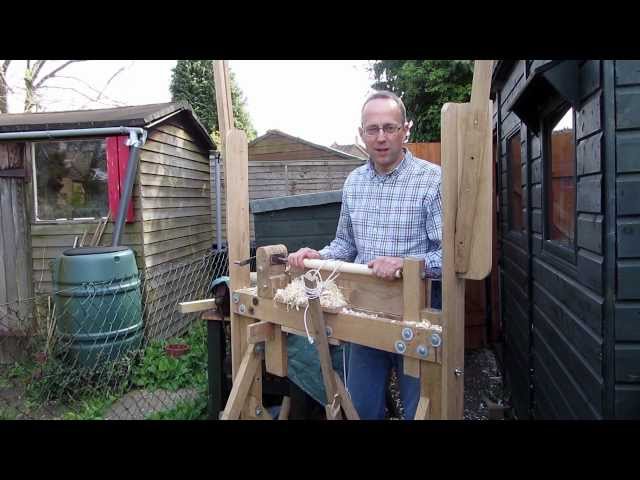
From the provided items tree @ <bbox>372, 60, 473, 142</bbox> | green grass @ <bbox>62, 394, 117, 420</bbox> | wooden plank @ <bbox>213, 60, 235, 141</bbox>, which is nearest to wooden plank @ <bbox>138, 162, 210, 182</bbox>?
green grass @ <bbox>62, 394, 117, 420</bbox>

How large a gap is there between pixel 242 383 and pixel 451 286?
1016mm

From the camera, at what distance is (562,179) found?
2.26 meters

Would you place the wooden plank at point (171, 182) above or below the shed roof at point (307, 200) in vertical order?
above

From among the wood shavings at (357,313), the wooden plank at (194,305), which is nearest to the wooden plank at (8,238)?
the wooden plank at (194,305)

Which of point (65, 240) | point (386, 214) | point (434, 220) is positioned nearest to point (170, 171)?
point (65, 240)

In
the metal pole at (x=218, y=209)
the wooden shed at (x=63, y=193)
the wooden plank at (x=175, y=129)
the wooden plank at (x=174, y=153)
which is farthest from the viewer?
the metal pole at (x=218, y=209)

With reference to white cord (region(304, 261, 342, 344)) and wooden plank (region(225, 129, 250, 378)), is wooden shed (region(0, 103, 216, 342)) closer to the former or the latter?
wooden plank (region(225, 129, 250, 378))

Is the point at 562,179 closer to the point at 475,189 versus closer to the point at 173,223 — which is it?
the point at 475,189

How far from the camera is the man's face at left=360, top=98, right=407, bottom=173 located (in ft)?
5.38

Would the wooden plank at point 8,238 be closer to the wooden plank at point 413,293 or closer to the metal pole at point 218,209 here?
the metal pole at point 218,209

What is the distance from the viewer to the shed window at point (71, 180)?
5203 millimetres

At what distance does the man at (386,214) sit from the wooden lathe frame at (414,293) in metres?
0.21

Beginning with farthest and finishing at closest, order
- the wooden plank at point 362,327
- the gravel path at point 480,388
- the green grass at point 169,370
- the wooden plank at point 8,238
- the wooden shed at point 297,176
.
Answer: the wooden shed at point 297,176
the wooden plank at point 8,238
the green grass at point 169,370
the gravel path at point 480,388
the wooden plank at point 362,327
